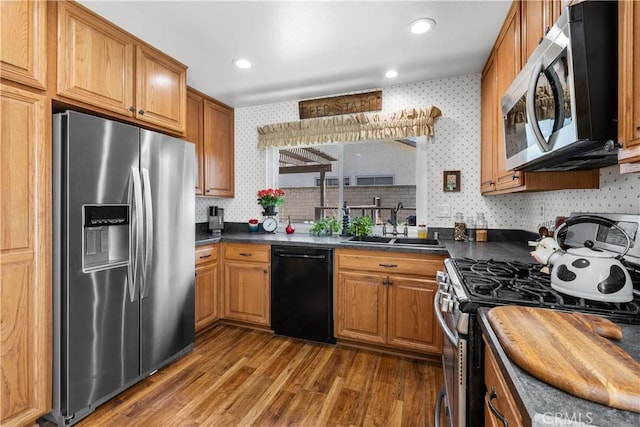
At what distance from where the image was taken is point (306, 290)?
2607mm

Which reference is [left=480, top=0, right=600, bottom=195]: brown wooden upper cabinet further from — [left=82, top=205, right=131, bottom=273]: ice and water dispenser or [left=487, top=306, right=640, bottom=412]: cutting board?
[left=82, top=205, right=131, bottom=273]: ice and water dispenser

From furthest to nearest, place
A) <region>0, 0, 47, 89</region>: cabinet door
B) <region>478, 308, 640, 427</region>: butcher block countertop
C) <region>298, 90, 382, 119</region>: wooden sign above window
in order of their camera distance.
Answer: <region>298, 90, 382, 119</region>: wooden sign above window → <region>0, 0, 47, 89</region>: cabinet door → <region>478, 308, 640, 427</region>: butcher block countertop

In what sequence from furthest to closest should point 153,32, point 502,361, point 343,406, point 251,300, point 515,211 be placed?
point 251,300 < point 515,211 < point 153,32 < point 343,406 < point 502,361

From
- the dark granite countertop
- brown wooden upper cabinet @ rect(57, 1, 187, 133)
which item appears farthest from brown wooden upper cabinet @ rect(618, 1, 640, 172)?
brown wooden upper cabinet @ rect(57, 1, 187, 133)

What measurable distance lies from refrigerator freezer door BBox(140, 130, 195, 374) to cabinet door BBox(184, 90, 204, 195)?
695 mm

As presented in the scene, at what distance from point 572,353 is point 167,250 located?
7.38 ft

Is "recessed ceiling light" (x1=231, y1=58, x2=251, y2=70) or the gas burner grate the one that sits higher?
"recessed ceiling light" (x1=231, y1=58, x2=251, y2=70)

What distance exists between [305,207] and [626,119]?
2.85m

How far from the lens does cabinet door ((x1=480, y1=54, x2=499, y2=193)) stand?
2187 millimetres

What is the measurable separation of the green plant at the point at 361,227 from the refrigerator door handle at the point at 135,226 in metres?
1.84

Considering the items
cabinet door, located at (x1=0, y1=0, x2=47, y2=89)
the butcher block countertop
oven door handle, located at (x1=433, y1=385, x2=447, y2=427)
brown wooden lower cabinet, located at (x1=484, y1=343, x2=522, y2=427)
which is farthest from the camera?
oven door handle, located at (x1=433, y1=385, x2=447, y2=427)

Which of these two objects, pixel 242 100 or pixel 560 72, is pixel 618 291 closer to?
pixel 560 72

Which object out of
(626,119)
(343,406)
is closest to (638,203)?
(626,119)

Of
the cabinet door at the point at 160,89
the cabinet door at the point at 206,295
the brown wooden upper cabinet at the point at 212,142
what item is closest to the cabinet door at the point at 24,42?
the cabinet door at the point at 160,89
